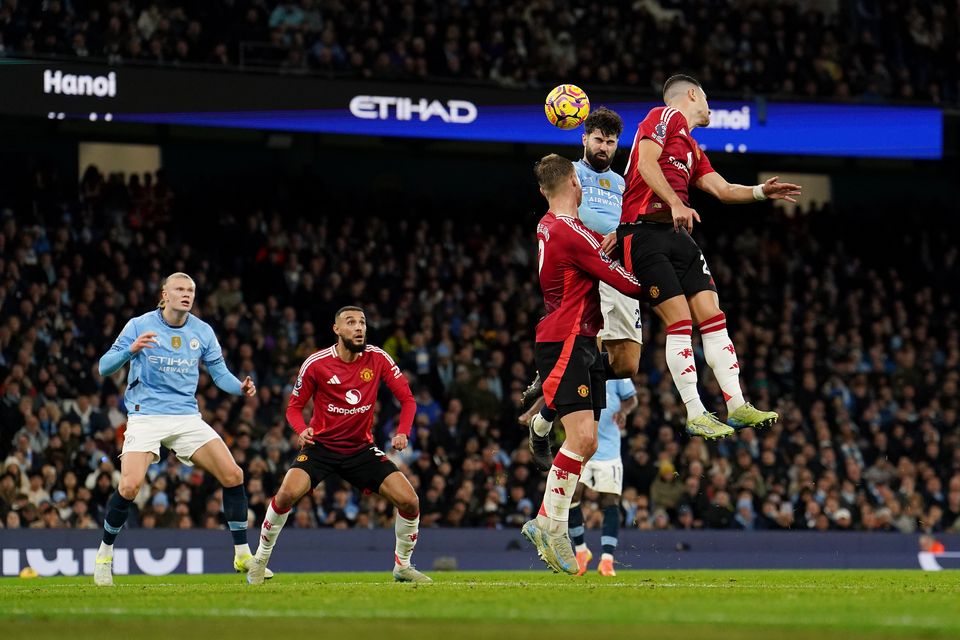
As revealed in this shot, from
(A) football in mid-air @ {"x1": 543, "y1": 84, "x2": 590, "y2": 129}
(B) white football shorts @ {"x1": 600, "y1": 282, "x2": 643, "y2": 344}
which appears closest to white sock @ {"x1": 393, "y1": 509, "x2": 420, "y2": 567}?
(B) white football shorts @ {"x1": 600, "y1": 282, "x2": 643, "y2": 344}

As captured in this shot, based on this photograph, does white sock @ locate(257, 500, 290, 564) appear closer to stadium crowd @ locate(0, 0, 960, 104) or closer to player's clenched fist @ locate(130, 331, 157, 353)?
player's clenched fist @ locate(130, 331, 157, 353)

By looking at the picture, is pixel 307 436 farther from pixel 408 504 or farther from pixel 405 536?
pixel 405 536

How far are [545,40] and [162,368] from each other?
15.7 metres

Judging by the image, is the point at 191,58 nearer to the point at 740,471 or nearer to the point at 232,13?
the point at 232,13

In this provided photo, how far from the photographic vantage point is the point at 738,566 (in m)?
21.6

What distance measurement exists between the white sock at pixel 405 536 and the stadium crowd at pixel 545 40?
12446 millimetres

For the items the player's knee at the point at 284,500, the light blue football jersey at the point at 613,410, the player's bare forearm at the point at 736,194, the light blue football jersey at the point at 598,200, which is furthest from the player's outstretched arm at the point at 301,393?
the player's bare forearm at the point at 736,194

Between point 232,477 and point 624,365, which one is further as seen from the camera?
point 232,477

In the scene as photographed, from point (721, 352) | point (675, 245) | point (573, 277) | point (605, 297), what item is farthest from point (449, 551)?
point (675, 245)

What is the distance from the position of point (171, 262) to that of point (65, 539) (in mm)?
7315

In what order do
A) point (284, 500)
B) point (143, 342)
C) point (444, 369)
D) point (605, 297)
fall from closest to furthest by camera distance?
point (143, 342), point (284, 500), point (605, 297), point (444, 369)

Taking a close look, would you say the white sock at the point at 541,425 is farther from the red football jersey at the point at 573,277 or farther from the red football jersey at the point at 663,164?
the red football jersey at the point at 663,164

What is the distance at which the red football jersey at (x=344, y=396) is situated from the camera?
13047 mm

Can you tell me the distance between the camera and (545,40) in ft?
89.0
